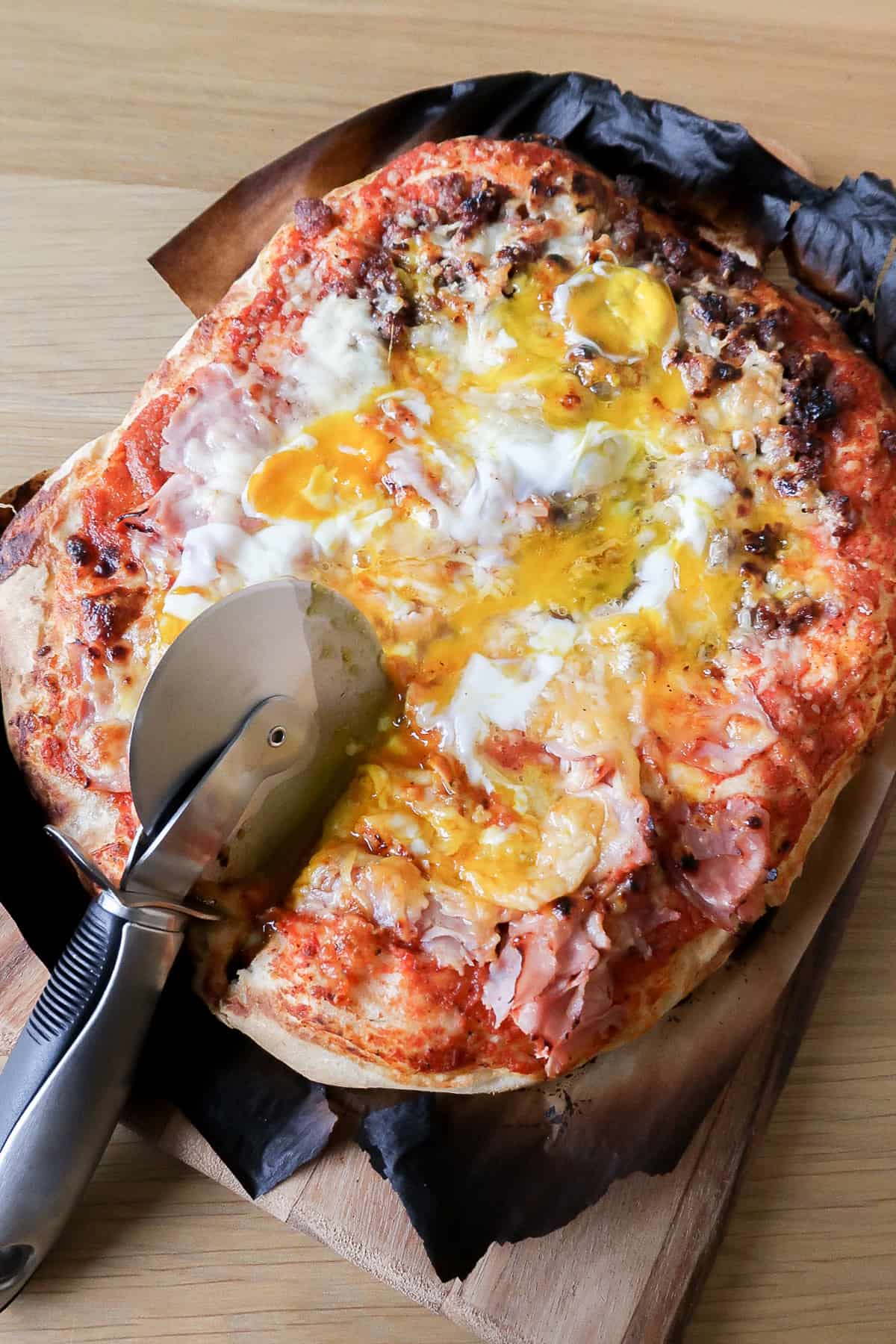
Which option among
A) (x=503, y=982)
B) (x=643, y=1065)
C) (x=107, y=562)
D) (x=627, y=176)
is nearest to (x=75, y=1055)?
(x=503, y=982)

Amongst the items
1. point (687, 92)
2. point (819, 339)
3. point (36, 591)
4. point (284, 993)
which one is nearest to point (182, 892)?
point (284, 993)

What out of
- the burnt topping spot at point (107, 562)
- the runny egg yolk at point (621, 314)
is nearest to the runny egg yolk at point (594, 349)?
the runny egg yolk at point (621, 314)

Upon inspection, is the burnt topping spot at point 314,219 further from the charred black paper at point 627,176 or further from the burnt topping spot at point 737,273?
the burnt topping spot at point 737,273

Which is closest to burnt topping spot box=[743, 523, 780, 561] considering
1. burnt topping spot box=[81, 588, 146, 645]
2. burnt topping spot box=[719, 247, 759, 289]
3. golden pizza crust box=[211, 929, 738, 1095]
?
burnt topping spot box=[719, 247, 759, 289]

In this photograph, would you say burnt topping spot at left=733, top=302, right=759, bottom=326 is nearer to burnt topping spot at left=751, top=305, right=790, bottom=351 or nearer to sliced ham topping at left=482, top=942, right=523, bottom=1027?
burnt topping spot at left=751, top=305, right=790, bottom=351

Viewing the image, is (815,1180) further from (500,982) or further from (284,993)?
(284,993)

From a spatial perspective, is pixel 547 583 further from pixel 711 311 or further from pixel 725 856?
pixel 711 311
